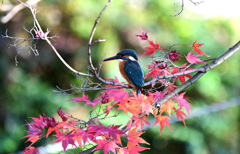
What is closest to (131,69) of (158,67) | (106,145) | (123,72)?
(123,72)

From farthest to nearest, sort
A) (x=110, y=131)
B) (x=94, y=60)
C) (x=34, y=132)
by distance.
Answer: (x=94, y=60) → (x=34, y=132) → (x=110, y=131)

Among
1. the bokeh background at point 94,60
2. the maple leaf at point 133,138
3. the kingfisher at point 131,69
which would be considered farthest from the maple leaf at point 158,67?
the bokeh background at point 94,60

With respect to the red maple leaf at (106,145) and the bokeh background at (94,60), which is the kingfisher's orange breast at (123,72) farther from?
the bokeh background at (94,60)

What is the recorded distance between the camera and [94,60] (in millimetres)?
3293

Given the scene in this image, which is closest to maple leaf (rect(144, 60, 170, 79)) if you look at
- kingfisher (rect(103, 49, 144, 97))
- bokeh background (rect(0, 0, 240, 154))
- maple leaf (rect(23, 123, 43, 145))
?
kingfisher (rect(103, 49, 144, 97))

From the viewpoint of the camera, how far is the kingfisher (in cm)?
87

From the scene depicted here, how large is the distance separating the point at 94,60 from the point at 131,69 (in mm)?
2419

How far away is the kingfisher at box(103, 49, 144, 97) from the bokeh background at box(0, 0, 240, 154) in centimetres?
209

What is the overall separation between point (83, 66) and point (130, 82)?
256 centimetres

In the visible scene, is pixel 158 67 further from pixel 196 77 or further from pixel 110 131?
pixel 110 131

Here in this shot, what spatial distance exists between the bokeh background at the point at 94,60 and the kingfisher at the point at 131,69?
209cm

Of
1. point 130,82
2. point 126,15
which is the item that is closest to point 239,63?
point 126,15

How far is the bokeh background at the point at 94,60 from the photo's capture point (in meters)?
3.21

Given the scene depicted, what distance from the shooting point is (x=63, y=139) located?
0.88 metres
